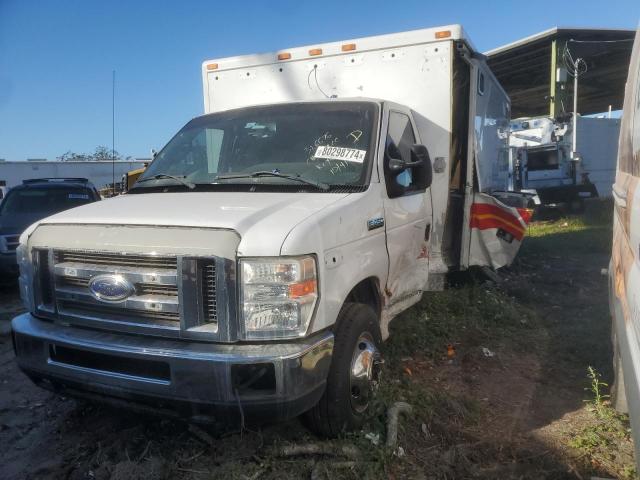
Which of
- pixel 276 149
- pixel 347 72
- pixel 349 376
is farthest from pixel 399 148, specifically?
pixel 349 376

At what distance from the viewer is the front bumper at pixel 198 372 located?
2549 millimetres

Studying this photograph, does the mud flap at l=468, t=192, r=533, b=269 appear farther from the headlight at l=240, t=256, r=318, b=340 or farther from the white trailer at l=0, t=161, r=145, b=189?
the white trailer at l=0, t=161, r=145, b=189

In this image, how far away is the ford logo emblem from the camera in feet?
9.12

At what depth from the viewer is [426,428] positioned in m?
3.46

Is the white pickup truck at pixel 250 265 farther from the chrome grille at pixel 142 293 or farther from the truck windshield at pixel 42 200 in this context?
the truck windshield at pixel 42 200

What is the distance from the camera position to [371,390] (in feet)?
11.3

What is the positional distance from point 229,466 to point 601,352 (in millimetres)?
3472

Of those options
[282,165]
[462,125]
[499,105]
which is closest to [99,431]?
[282,165]

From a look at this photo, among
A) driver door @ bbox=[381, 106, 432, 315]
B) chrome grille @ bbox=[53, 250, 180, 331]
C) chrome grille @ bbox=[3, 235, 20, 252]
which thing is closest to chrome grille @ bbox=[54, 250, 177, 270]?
chrome grille @ bbox=[53, 250, 180, 331]

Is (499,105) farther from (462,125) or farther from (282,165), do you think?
(282,165)

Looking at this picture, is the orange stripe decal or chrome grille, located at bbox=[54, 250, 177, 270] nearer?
chrome grille, located at bbox=[54, 250, 177, 270]

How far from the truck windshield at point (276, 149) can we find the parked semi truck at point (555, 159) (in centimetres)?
1173

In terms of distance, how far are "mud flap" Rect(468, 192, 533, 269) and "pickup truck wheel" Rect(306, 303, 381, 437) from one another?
2.79 meters

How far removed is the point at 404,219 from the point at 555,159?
42.8ft
